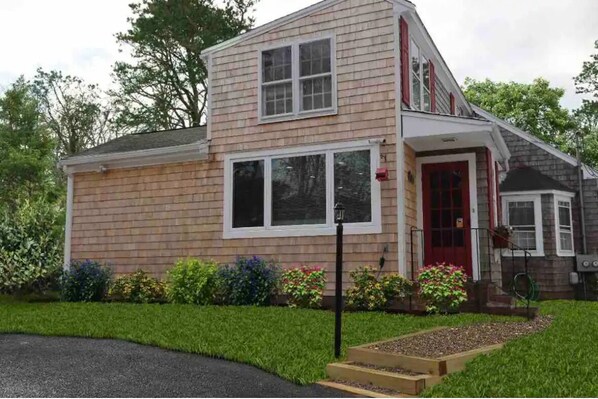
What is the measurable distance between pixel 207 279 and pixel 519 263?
315 inches

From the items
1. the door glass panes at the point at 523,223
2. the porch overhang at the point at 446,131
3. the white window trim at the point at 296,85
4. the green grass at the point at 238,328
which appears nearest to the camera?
the green grass at the point at 238,328

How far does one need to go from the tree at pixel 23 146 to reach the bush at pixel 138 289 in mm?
13794

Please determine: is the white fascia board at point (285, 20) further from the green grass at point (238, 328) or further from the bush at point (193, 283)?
the green grass at point (238, 328)

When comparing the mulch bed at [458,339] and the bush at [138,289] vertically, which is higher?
the bush at [138,289]

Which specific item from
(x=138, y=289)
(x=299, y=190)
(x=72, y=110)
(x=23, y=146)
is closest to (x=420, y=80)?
(x=299, y=190)

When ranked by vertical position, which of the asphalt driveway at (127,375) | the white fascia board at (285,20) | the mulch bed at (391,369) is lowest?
the asphalt driveway at (127,375)

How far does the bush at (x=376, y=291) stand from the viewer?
29.4ft

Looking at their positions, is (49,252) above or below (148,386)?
above

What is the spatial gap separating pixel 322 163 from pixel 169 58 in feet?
57.0

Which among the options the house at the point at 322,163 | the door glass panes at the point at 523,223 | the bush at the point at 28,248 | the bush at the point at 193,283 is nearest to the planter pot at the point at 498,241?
the house at the point at 322,163

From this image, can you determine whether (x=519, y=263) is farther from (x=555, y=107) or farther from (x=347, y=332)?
(x=555, y=107)

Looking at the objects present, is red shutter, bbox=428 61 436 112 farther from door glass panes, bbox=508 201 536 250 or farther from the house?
door glass panes, bbox=508 201 536 250

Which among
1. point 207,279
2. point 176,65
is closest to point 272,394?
point 207,279

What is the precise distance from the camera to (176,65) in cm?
2552
